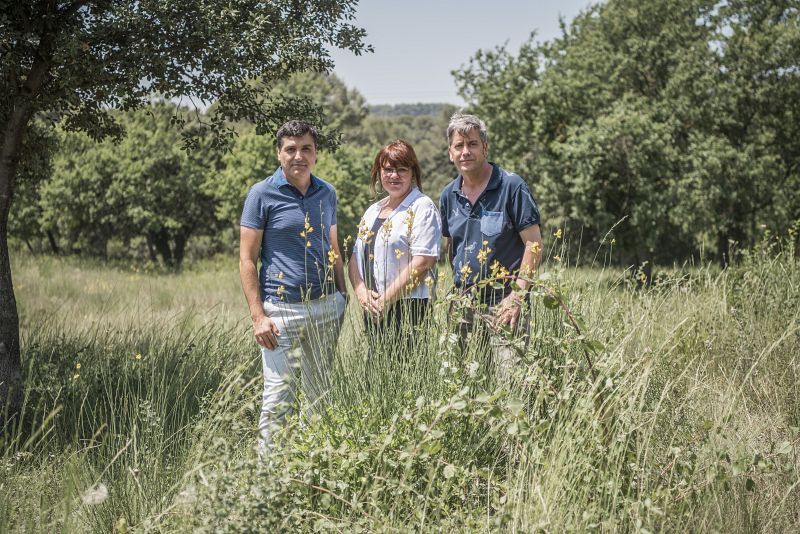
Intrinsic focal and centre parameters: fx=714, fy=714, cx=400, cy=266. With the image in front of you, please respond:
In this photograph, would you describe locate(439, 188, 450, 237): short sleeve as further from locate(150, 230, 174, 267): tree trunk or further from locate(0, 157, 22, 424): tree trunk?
locate(150, 230, 174, 267): tree trunk

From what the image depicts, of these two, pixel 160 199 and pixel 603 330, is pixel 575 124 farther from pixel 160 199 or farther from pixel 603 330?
pixel 603 330

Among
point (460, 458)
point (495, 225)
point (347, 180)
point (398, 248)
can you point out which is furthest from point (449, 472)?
point (347, 180)

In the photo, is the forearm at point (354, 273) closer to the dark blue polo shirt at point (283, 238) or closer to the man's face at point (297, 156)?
the dark blue polo shirt at point (283, 238)

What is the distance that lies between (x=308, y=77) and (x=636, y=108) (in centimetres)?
2607

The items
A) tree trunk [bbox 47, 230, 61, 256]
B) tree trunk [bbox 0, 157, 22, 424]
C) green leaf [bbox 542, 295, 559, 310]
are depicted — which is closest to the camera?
green leaf [bbox 542, 295, 559, 310]

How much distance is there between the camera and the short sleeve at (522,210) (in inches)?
164

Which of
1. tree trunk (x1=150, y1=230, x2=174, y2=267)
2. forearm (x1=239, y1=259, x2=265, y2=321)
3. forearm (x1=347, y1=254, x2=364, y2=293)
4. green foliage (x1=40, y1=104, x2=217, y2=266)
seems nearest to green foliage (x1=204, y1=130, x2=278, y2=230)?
green foliage (x1=40, y1=104, x2=217, y2=266)

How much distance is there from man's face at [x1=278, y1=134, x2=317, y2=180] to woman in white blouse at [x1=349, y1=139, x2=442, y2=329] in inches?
17.2

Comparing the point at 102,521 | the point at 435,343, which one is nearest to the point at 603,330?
the point at 435,343

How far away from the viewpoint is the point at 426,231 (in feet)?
13.6

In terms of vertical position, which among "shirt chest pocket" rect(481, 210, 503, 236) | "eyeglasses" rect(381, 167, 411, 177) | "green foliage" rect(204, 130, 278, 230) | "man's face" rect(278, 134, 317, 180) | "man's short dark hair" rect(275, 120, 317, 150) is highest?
"green foliage" rect(204, 130, 278, 230)

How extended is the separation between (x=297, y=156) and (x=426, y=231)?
34.2 inches

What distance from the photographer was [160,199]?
27609mm

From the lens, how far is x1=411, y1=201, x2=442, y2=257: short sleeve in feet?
13.5
